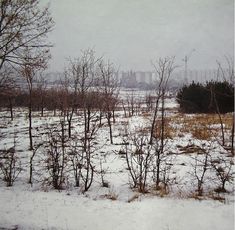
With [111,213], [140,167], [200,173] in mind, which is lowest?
[111,213]

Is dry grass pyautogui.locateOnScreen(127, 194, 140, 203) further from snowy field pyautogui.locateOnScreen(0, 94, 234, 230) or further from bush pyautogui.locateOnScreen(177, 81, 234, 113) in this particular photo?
bush pyautogui.locateOnScreen(177, 81, 234, 113)

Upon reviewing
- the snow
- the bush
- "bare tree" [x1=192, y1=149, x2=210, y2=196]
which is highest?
the bush

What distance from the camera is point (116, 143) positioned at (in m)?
13.0

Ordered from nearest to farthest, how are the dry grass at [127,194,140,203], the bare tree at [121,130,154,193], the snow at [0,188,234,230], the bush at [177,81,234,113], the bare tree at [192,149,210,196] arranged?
the snow at [0,188,234,230] → the dry grass at [127,194,140,203] → the bare tree at [192,149,210,196] → the bare tree at [121,130,154,193] → the bush at [177,81,234,113]

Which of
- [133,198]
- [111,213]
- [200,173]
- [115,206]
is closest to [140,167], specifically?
[133,198]

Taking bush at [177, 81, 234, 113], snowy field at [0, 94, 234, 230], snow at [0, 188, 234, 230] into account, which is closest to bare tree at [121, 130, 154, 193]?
snowy field at [0, 94, 234, 230]

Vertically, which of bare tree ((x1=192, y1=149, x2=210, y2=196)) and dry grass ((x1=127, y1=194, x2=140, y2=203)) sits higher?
bare tree ((x1=192, y1=149, x2=210, y2=196))

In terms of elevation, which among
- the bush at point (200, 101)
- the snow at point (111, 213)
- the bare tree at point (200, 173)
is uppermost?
the bush at point (200, 101)

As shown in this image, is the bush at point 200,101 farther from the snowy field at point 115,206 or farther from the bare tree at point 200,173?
the snowy field at point 115,206

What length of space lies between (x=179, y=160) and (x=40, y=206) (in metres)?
5.30

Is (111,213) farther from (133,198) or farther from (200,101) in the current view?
(200,101)

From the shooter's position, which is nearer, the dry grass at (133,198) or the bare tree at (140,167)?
the dry grass at (133,198)

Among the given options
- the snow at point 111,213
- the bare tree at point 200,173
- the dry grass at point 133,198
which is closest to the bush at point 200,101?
the bare tree at point 200,173

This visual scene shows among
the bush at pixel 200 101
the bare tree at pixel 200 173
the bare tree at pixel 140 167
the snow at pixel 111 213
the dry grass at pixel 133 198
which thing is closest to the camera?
the snow at pixel 111 213
